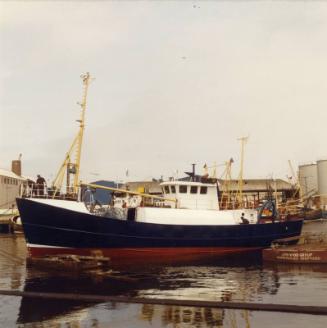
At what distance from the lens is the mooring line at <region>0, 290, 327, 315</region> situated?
11398 mm

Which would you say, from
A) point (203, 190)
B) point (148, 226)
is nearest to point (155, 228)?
point (148, 226)

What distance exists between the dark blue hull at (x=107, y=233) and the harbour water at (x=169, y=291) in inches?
85.1

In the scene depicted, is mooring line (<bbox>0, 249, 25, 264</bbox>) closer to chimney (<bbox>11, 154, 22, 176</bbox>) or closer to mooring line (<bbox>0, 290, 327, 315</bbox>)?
mooring line (<bbox>0, 290, 327, 315</bbox>)

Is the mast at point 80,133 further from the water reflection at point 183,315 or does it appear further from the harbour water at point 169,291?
the water reflection at point 183,315

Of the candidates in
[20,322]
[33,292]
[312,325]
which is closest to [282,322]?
[312,325]

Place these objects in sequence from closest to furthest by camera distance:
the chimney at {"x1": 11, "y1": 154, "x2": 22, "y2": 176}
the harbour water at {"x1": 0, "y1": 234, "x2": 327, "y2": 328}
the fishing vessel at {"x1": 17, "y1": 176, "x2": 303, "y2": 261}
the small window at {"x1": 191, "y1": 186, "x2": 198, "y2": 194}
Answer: the harbour water at {"x1": 0, "y1": 234, "x2": 327, "y2": 328} < the fishing vessel at {"x1": 17, "y1": 176, "x2": 303, "y2": 261} < the small window at {"x1": 191, "y1": 186, "x2": 198, "y2": 194} < the chimney at {"x1": 11, "y1": 154, "x2": 22, "y2": 176}

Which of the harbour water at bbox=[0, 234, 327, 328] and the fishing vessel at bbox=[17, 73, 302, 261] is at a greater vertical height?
the fishing vessel at bbox=[17, 73, 302, 261]

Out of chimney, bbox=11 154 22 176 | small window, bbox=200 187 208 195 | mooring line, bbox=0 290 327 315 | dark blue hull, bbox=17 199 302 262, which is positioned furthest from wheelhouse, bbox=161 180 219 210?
chimney, bbox=11 154 22 176

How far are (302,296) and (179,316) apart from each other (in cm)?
507

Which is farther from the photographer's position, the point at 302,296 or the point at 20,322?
the point at 302,296

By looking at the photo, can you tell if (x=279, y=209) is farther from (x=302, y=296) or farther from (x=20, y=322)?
(x=20, y=322)

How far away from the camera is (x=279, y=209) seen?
36375mm

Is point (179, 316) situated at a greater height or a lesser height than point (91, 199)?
lesser

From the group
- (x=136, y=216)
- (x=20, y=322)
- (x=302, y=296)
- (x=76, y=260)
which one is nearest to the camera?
(x=20, y=322)
